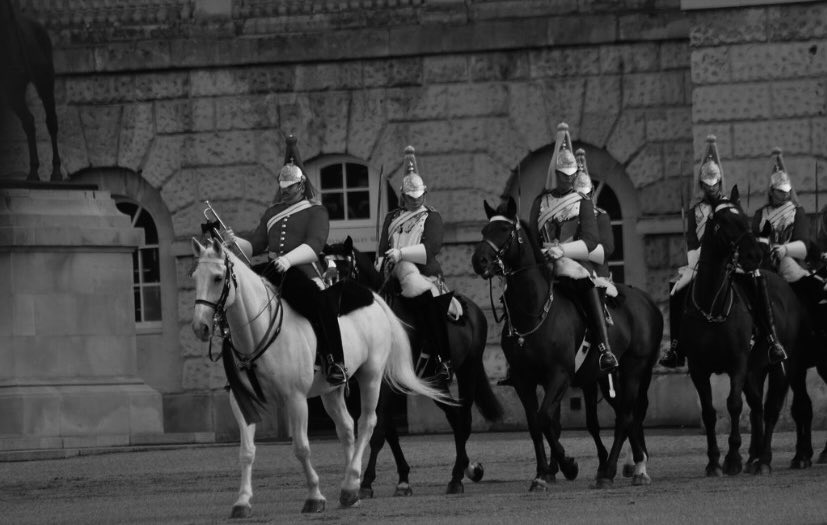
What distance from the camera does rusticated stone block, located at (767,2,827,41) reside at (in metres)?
25.8

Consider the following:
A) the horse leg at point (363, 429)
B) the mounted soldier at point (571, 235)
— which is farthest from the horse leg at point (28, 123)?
the mounted soldier at point (571, 235)

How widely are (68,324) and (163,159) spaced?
509 cm

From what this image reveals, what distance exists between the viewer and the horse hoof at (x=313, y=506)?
15.1 m

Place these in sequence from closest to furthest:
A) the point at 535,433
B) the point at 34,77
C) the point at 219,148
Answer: the point at 535,433 → the point at 34,77 → the point at 219,148

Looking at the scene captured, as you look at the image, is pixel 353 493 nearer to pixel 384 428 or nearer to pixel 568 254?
pixel 384 428

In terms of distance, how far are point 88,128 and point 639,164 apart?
24.5ft

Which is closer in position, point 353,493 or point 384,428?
point 353,493

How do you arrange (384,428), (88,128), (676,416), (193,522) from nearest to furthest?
(193,522) → (384,428) → (676,416) → (88,128)

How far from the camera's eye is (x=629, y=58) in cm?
2811

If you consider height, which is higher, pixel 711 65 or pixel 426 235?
pixel 711 65

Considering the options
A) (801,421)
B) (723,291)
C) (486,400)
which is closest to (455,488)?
(486,400)

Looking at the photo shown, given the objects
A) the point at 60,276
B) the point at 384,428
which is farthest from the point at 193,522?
the point at 60,276

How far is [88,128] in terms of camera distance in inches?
1161

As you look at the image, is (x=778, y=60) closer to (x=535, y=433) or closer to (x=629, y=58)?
(x=629, y=58)
